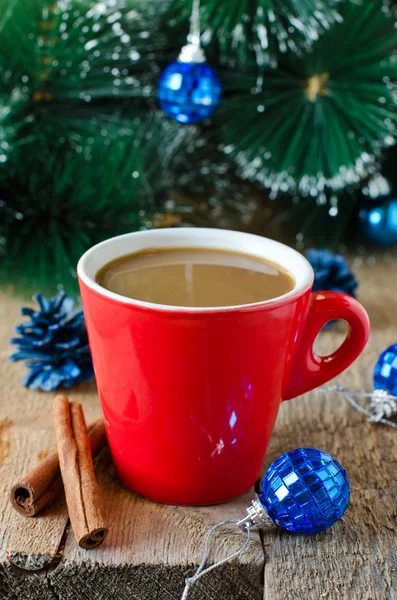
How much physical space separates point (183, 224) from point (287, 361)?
0.59m

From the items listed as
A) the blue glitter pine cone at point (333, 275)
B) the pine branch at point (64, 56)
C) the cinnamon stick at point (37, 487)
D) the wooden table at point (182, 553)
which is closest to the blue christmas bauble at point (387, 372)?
the wooden table at point (182, 553)

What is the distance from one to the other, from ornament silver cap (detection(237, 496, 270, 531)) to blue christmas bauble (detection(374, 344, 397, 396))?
24 centimetres

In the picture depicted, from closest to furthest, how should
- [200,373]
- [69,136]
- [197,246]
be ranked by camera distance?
[200,373] → [197,246] → [69,136]

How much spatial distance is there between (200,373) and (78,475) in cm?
15

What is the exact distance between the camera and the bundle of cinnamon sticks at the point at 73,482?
52 centimetres

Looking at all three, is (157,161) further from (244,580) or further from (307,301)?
(244,580)

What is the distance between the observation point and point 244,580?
51 centimetres

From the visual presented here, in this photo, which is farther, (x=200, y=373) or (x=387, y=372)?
(x=387, y=372)

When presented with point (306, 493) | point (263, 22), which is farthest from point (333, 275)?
point (306, 493)

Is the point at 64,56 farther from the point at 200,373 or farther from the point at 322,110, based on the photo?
the point at 200,373

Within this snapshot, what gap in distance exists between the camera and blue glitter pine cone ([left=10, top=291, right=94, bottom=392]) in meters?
0.74

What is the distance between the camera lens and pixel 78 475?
0.56m

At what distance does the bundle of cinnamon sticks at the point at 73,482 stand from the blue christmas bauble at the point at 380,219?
678 millimetres

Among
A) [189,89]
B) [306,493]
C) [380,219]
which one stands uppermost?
[189,89]
